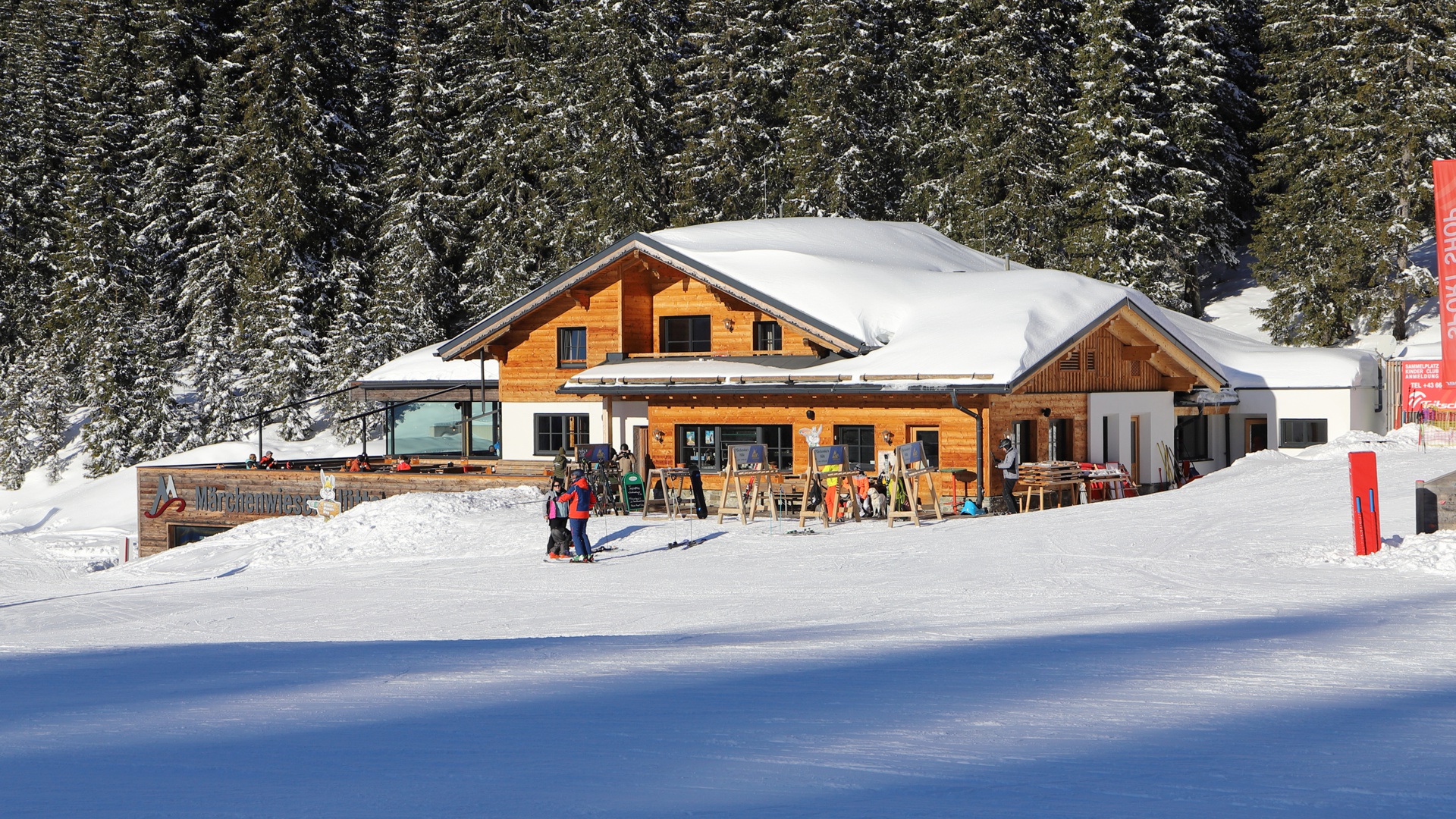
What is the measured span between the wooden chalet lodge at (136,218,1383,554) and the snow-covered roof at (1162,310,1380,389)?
7 centimetres

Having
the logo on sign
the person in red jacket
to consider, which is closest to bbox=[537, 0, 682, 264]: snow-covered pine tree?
the logo on sign

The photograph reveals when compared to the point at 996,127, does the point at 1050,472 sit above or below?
below

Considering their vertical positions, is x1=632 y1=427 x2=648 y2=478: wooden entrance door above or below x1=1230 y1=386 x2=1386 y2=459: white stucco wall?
below

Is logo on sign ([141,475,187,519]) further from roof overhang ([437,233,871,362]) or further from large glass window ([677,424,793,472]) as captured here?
large glass window ([677,424,793,472])

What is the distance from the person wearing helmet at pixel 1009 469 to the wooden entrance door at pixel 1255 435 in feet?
37.1

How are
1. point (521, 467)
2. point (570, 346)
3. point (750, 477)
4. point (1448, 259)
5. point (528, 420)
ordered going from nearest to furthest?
1. point (1448, 259)
2. point (750, 477)
3. point (521, 467)
4. point (570, 346)
5. point (528, 420)

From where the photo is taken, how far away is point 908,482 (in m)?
19.6

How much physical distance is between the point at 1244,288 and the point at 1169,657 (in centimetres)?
4226

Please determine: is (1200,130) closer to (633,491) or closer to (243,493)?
(633,491)

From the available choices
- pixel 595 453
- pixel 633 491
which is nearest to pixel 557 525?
pixel 633 491

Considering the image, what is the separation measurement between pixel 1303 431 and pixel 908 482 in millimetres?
14480

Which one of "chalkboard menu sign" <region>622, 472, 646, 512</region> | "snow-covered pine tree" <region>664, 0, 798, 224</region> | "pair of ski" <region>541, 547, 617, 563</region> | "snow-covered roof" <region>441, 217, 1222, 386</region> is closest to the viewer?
"pair of ski" <region>541, 547, 617, 563</region>

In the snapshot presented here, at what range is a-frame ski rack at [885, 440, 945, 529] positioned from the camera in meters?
19.4

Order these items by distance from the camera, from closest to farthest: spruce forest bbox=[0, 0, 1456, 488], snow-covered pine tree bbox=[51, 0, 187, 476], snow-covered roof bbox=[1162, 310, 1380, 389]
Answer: snow-covered roof bbox=[1162, 310, 1380, 389] < spruce forest bbox=[0, 0, 1456, 488] < snow-covered pine tree bbox=[51, 0, 187, 476]
